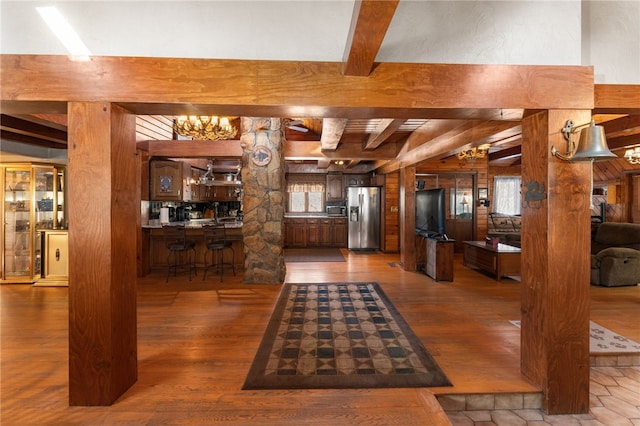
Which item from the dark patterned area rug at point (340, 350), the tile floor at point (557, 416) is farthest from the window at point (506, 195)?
the tile floor at point (557, 416)

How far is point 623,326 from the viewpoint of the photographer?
3225 mm

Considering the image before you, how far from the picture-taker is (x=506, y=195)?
9.07 metres

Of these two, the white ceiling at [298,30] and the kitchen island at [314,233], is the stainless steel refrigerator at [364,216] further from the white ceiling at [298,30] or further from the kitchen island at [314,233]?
the white ceiling at [298,30]

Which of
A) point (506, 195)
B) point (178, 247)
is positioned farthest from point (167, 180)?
point (506, 195)

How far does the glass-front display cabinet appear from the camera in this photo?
16.4 feet

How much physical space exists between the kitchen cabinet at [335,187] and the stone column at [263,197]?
182 inches

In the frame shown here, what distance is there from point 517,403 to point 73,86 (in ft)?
12.3

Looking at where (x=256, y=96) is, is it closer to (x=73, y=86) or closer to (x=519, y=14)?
(x=73, y=86)

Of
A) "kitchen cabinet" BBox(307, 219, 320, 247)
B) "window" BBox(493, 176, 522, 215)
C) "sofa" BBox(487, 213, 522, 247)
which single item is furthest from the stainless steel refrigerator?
"window" BBox(493, 176, 522, 215)

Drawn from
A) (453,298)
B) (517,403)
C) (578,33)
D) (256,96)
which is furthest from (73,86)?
(453,298)

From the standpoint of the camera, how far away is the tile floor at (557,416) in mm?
1988

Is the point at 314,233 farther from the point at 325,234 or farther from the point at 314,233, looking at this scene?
the point at 325,234

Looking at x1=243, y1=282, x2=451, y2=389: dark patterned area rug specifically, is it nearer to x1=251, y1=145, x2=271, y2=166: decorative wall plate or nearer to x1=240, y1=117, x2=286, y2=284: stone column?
x1=240, y1=117, x2=286, y2=284: stone column

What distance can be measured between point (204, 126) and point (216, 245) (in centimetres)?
206
